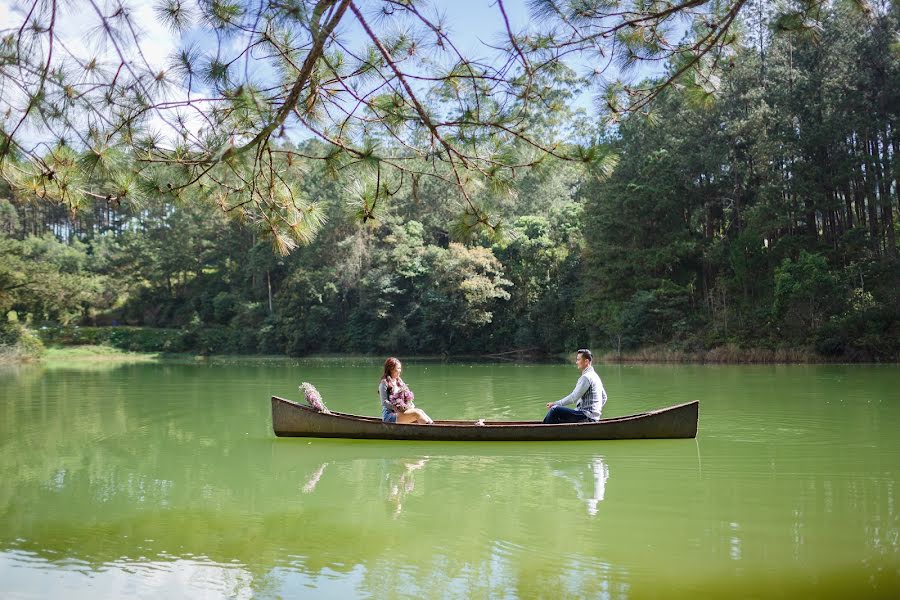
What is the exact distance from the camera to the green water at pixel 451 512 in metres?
4.21

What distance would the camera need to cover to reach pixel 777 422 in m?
10.3

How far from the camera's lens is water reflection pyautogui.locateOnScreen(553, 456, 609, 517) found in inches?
238

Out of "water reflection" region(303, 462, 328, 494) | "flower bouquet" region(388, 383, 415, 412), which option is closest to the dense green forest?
"flower bouquet" region(388, 383, 415, 412)

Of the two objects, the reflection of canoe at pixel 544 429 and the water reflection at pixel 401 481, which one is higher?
the reflection of canoe at pixel 544 429

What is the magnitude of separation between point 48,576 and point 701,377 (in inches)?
677

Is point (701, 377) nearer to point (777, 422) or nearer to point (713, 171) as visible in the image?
point (777, 422)

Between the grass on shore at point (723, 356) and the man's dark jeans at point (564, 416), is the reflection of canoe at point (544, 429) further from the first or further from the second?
the grass on shore at point (723, 356)

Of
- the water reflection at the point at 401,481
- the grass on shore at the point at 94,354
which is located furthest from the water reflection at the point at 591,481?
the grass on shore at the point at 94,354

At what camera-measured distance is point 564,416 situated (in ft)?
29.0

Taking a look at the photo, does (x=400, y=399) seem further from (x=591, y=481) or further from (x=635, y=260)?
(x=635, y=260)

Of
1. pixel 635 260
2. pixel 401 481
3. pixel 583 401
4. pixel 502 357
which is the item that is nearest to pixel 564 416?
pixel 583 401

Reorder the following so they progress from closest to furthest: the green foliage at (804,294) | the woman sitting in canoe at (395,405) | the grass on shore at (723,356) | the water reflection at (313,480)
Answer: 1. the water reflection at (313,480)
2. the woman sitting in canoe at (395,405)
3. the green foliage at (804,294)
4. the grass on shore at (723,356)

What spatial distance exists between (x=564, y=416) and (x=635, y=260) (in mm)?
22636

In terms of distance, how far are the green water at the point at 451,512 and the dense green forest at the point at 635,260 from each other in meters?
10.1
